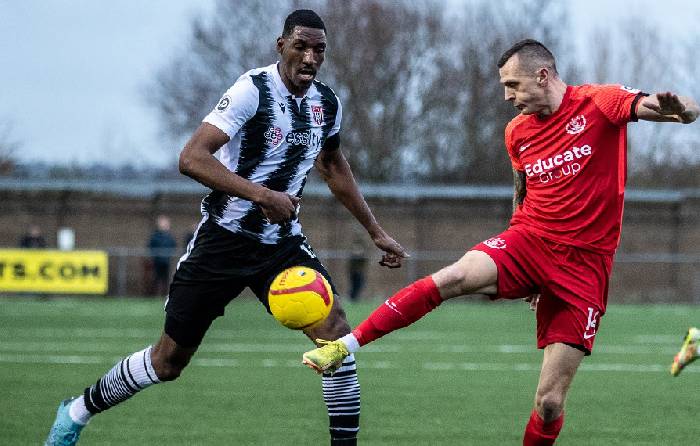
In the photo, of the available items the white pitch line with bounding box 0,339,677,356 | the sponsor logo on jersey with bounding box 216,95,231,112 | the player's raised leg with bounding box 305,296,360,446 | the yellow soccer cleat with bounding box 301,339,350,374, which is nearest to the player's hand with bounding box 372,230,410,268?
the player's raised leg with bounding box 305,296,360,446

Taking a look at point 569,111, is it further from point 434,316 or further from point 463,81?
point 463,81

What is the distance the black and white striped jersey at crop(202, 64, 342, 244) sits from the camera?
6906mm

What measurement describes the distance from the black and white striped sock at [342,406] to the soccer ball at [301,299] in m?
0.36

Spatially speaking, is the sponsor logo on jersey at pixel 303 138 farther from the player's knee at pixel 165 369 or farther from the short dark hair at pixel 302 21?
the player's knee at pixel 165 369

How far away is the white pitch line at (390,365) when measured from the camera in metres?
13.6

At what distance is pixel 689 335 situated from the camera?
9039 millimetres

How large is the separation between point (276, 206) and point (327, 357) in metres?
0.82

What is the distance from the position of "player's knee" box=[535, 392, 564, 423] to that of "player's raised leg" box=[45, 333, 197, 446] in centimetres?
193

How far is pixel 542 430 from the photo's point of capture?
6.86 m

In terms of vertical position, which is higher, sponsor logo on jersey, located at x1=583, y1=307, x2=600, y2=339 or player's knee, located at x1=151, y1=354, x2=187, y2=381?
sponsor logo on jersey, located at x1=583, y1=307, x2=600, y2=339

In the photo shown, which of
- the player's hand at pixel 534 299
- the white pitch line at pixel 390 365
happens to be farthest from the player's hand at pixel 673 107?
the white pitch line at pixel 390 365

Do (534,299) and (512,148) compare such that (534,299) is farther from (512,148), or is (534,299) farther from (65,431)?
(65,431)

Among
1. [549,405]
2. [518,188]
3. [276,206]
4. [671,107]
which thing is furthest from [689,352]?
[276,206]

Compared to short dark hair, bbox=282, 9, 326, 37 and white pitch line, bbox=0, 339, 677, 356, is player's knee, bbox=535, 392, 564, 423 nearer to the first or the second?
short dark hair, bbox=282, 9, 326, 37
